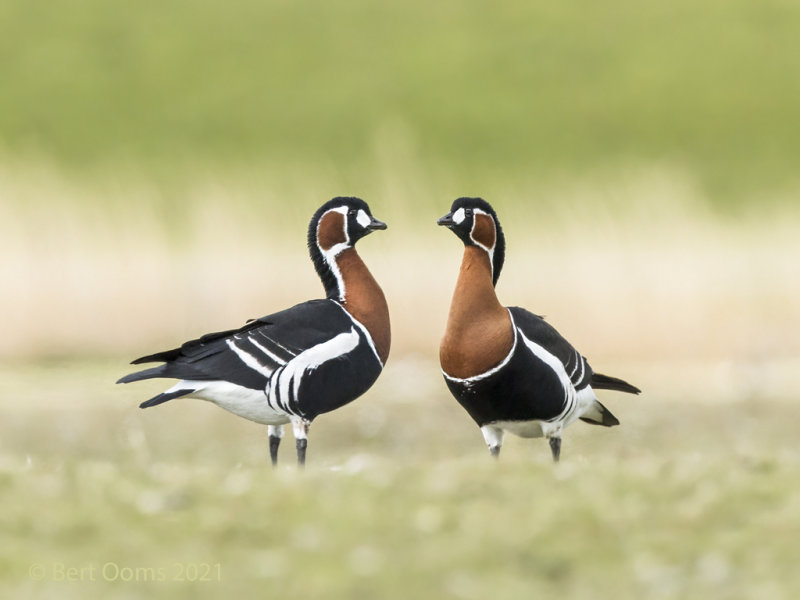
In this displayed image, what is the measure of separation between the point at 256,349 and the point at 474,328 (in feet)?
4.84

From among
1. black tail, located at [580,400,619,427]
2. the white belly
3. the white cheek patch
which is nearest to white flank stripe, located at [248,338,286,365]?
the white belly

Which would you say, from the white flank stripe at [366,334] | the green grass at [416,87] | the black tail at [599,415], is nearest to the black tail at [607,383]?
the black tail at [599,415]

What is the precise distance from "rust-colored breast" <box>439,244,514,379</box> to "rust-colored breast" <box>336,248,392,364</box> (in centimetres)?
54

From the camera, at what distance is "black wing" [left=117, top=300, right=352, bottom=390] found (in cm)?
855

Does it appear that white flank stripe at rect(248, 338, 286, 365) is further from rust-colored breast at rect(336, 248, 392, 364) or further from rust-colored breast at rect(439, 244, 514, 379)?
rust-colored breast at rect(439, 244, 514, 379)

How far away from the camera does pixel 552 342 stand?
8930 mm

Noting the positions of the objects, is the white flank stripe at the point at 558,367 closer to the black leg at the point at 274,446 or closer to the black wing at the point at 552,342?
the black wing at the point at 552,342

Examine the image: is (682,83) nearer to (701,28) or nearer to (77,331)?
(701,28)

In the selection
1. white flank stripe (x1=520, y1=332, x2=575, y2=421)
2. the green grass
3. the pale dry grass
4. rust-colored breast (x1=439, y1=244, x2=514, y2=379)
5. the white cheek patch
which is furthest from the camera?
the green grass

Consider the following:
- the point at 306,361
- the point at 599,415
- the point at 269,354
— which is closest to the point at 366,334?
the point at 306,361

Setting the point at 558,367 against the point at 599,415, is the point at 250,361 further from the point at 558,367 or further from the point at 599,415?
the point at 599,415

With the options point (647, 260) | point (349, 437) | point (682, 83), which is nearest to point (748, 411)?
point (647, 260)

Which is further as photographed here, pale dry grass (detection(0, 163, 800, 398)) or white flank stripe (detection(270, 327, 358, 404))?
pale dry grass (detection(0, 163, 800, 398))

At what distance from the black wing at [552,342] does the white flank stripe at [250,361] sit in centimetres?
173
